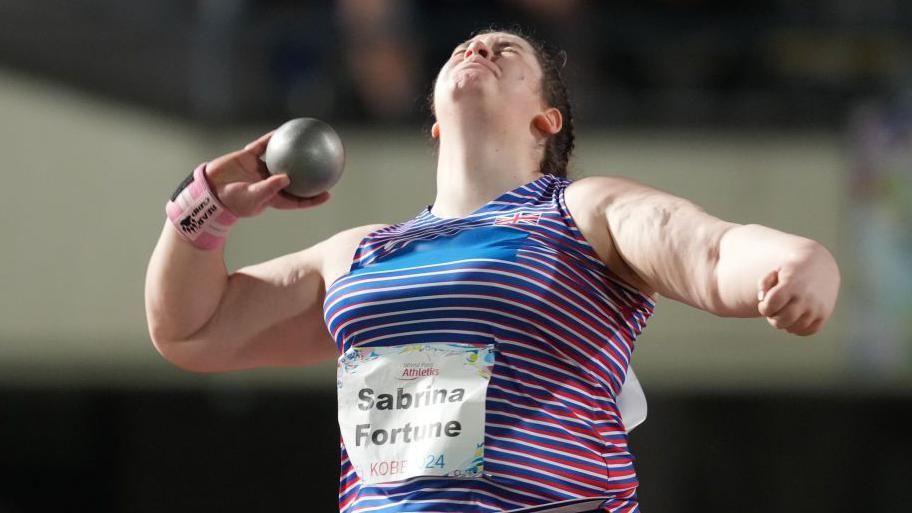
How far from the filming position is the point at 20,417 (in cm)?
474

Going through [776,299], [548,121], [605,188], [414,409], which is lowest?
[414,409]

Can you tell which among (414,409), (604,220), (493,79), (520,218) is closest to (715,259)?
(604,220)

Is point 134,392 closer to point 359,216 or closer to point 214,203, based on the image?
point 359,216

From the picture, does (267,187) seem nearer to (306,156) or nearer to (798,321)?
(306,156)

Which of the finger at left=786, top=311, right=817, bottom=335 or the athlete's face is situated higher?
the athlete's face

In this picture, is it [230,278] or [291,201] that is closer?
[291,201]

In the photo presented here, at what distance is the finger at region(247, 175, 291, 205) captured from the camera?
2246 millimetres

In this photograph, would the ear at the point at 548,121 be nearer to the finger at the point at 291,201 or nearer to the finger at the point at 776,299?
the finger at the point at 291,201

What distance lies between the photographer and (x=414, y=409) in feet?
6.60

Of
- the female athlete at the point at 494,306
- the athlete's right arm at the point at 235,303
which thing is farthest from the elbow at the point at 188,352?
the female athlete at the point at 494,306

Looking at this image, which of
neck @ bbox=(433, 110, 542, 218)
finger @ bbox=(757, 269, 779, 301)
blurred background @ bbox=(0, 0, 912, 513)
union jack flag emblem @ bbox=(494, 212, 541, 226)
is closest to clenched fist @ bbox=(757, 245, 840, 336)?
finger @ bbox=(757, 269, 779, 301)

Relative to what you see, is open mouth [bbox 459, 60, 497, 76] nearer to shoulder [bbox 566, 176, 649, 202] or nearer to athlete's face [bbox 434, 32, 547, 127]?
athlete's face [bbox 434, 32, 547, 127]

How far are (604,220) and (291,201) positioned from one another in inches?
24.4

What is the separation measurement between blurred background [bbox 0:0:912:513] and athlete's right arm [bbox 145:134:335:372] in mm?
2069
